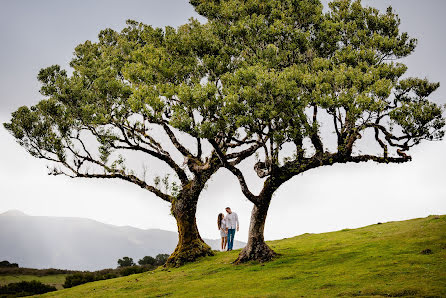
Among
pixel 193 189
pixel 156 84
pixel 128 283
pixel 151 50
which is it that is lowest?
pixel 128 283

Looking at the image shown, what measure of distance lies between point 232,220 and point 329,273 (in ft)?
42.9

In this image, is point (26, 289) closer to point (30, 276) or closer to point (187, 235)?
point (30, 276)

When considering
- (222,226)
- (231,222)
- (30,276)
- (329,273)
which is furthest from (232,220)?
(30,276)

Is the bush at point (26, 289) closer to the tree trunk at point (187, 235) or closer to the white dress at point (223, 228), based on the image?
the tree trunk at point (187, 235)

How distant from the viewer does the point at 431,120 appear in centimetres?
2136

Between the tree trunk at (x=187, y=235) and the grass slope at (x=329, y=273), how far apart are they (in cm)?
117

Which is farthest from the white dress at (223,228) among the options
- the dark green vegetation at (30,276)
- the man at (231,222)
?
the dark green vegetation at (30,276)

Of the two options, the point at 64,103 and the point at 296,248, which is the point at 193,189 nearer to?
the point at 296,248

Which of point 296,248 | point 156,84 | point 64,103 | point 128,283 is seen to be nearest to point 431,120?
point 296,248

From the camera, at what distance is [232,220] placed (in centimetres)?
3036

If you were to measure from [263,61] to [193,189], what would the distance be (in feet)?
40.7

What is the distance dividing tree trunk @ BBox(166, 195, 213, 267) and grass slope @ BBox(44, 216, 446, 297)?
1.17 metres

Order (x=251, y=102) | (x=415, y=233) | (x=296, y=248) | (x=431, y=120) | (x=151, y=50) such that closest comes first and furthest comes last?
(x=251, y=102)
(x=431, y=120)
(x=415, y=233)
(x=151, y=50)
(x=296, y=248)

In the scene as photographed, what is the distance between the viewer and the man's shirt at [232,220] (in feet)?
99.2
